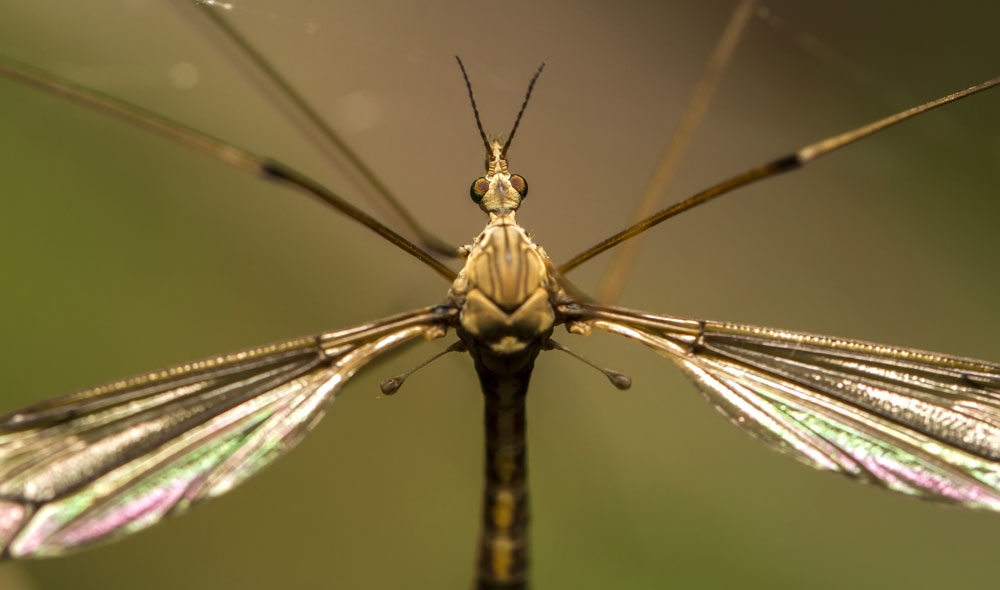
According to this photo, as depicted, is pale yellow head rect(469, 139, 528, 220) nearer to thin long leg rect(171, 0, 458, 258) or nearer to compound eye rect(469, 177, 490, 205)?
compound eye rect(469, 177, 490, 205)

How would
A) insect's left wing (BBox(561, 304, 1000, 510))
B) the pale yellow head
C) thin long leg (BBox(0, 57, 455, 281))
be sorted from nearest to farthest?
thin long leg (BBox(0, 57, 455, 281)) → insect's left wing (BBox(561, 304, 1000, 510)) → the pale yellow head

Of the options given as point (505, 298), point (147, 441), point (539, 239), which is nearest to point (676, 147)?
point (505, 298)

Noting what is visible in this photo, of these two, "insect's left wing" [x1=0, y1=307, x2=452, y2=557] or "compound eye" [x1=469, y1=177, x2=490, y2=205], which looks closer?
"insect's left wing" [x1=0, y1=307, x2=452, y2=557]

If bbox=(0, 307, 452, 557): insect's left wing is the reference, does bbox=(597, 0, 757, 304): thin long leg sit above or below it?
above

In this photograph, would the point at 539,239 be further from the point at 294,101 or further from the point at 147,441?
the point at 147,441

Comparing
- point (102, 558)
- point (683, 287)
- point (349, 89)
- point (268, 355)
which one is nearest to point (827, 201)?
point (683, 287)

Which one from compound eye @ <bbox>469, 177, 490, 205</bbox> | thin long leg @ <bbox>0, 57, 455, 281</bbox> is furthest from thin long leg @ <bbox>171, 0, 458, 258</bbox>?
thin long leg @ <bbox>0, 57, 455, 281</bbox>

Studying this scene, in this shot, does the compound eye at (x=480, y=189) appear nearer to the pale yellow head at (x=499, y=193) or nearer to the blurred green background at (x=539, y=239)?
the pale yellow head at (x=499, y=193)

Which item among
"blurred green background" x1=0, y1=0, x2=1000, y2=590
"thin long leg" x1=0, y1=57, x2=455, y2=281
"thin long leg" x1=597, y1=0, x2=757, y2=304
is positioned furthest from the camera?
"blurred green background" x1=0, y1=0, x2=1000, y2=590
